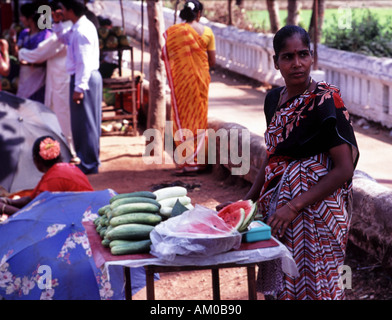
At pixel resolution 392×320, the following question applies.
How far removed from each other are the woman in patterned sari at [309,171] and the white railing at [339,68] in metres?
6.31

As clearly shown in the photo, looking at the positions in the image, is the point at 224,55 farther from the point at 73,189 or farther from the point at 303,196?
the point at 303,196

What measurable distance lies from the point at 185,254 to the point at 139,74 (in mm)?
7817

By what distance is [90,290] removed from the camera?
4.00 meters

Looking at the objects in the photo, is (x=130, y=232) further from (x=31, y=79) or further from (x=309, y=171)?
(x=31, y=79)

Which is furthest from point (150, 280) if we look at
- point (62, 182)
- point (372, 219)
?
point (372, 219)

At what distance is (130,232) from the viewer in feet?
9.30

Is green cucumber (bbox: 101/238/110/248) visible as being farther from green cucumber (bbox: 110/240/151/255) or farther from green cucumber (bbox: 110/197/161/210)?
green cucumber (bbox: 110/197/161/210)

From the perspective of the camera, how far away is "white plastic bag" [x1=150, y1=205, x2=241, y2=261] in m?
2.65

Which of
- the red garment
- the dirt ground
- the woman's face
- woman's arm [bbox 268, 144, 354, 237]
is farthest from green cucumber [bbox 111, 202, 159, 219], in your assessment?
the dirt ground

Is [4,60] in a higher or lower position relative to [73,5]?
lower

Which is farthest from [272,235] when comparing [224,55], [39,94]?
[224,55]

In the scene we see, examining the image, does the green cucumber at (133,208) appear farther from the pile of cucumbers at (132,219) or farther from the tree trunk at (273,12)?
the tree trunk at (273,12)

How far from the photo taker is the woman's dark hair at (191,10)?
7.43 m

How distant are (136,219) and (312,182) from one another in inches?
30.4
